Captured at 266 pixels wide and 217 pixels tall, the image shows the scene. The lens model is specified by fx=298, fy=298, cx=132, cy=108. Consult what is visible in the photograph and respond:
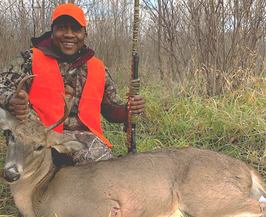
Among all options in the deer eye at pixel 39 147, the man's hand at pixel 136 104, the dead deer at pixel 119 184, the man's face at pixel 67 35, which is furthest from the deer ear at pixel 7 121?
the man's hand at pixel 136 104

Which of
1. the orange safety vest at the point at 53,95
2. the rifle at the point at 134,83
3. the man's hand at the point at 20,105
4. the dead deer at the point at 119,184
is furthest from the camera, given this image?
the rifle at the point at 134,83

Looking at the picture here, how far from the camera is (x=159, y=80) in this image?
697cm

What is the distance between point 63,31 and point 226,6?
3.20 metres

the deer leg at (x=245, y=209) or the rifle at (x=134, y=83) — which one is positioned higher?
the rifle at (x=134, y=83)

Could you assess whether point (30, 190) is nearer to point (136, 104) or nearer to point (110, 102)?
point (136, 104)

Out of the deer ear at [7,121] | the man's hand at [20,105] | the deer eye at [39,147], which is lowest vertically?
the deer eye at [39,147]

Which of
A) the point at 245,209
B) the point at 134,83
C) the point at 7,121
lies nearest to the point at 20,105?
the point at 7,121

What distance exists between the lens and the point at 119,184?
2648 mm

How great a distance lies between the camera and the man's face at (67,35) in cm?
365

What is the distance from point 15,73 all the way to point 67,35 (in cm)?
77

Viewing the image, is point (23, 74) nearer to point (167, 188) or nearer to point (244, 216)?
point (167, 188)

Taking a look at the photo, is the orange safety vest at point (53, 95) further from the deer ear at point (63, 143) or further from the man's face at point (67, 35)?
the deer ear at point (63, 143)

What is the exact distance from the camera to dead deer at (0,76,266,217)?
2.55 m

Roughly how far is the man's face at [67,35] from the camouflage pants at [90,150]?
1022 mm
